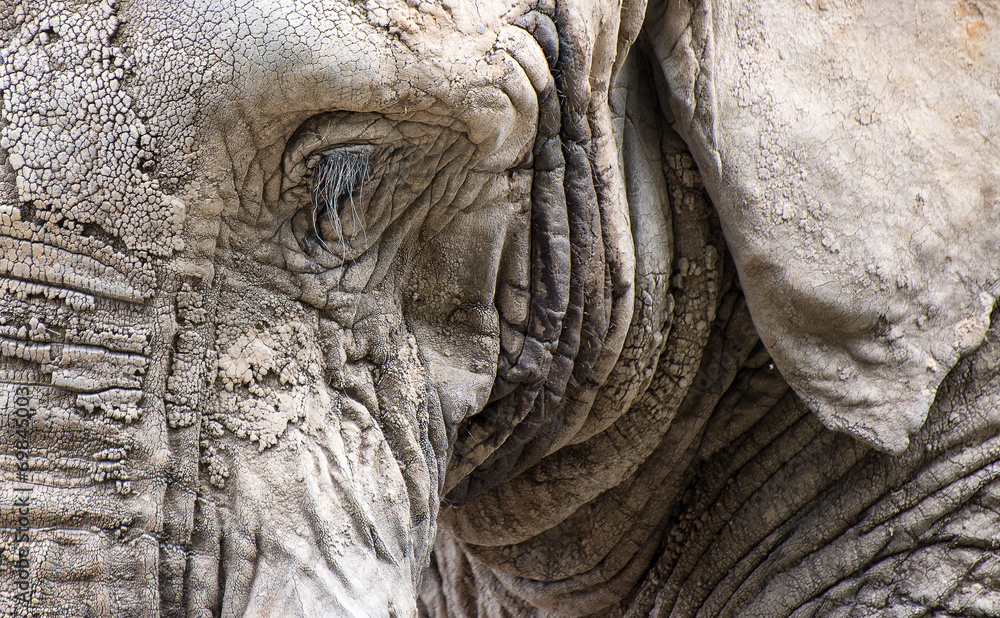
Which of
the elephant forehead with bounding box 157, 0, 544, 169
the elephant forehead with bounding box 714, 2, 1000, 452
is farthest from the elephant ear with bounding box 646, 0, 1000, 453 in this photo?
the elephant forehead with bounding box 157, 0, 544, 169

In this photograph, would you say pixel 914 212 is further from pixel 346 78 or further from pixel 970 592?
pixel 346 78

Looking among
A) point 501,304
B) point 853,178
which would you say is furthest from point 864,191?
point 501,304

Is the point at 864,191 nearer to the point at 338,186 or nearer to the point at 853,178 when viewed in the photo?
the point at 853,178

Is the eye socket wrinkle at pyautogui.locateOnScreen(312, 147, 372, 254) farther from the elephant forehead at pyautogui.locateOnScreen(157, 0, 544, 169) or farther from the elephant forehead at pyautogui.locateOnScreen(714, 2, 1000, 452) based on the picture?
the elephant forehead at pyautogui.locateOnScreen(714, 2, 1000, 452)

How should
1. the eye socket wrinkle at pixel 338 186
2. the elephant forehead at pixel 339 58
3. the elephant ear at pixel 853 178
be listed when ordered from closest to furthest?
the elephant forehead at pixel 339 58
the eye socket wrinkle at pixel 338 186
the elephant ear at pixel 853 178

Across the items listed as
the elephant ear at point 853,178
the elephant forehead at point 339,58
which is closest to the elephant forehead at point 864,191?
the elephant ear at point 853,178

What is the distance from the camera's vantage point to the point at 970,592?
184 centimetres

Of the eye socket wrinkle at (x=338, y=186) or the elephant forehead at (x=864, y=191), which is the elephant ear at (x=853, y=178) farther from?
the eye socket wrinkle at (x=338, y=186)

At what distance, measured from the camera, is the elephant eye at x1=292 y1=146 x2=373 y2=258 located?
126 cm

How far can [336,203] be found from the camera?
1298 millimetres

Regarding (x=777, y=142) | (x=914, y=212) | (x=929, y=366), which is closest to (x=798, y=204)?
(x=777, y=142)

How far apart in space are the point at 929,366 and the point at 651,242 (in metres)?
0.53

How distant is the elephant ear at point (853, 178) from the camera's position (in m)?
1.64

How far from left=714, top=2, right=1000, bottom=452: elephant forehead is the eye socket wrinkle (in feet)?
2.07
